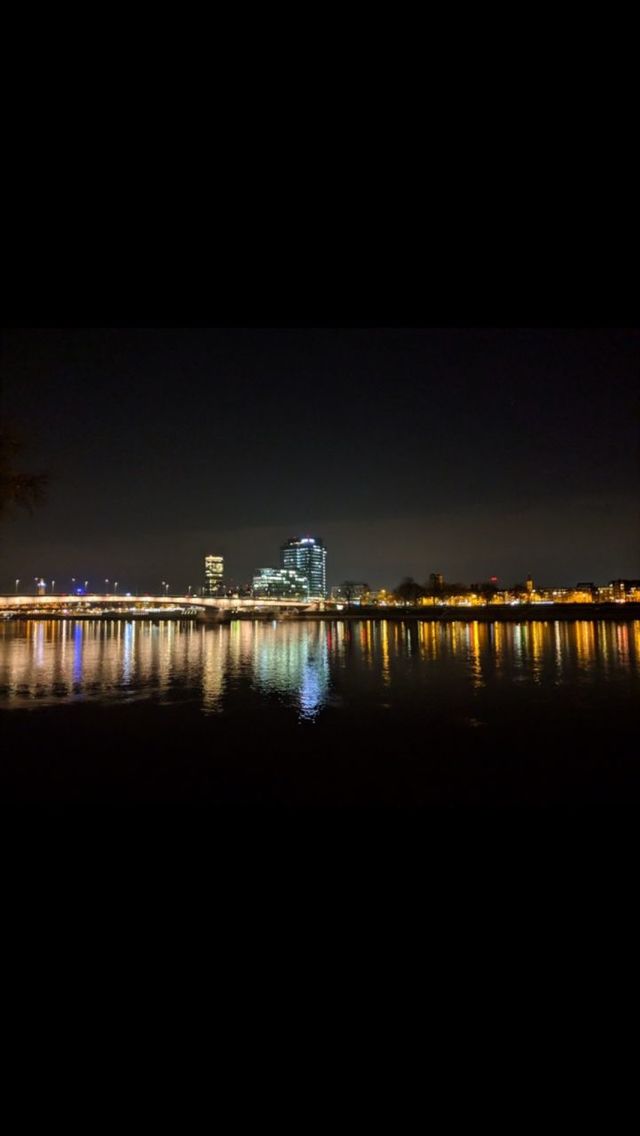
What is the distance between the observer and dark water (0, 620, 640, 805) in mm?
6176

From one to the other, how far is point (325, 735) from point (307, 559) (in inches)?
7275

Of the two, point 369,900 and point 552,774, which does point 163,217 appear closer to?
point 369,900

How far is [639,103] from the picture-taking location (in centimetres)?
257

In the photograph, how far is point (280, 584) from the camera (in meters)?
177

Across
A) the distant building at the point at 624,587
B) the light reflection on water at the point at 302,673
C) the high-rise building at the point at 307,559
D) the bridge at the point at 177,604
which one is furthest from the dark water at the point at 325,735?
the high-rise building at the point at 307,559

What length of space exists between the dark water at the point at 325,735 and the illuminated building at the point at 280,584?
152 m

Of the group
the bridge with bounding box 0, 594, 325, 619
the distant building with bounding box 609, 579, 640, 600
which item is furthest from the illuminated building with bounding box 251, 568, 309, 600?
the distant building with bounding box 609, 579, 640, 600

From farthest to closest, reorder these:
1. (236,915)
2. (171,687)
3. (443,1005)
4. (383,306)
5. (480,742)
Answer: (171,687), (480,742), (383,306), (236,915), (443,1005)

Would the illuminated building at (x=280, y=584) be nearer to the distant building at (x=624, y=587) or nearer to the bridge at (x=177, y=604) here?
the bridge at (x=177, y=604)

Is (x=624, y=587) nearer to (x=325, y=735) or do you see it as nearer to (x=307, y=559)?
(x=307, y=559)

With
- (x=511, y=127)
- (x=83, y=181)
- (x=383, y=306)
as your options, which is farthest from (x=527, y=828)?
(x=83, y=181)

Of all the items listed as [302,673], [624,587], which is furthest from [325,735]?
[624,587]

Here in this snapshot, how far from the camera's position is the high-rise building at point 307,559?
630 ft

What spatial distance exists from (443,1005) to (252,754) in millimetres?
5882
